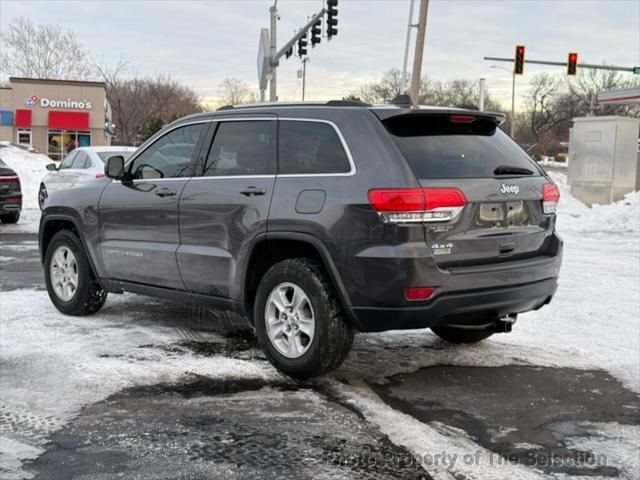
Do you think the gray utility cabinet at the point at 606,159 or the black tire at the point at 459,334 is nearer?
the black tire at the point at 459,334

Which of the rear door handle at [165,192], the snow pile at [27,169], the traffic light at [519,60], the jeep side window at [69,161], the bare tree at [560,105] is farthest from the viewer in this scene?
the bare tree at [560,105]

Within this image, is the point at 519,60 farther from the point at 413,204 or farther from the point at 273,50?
the point at 413,204

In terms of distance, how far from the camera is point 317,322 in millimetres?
4812

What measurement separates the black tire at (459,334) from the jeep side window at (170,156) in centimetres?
240

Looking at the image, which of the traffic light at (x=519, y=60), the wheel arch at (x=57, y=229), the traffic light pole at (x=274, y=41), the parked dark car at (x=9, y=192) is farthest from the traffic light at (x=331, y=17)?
the wheel arch at (x=57, y=229)

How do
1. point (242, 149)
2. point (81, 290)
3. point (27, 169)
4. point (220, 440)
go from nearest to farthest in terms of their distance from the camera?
point (220, 440) → point (242, 149) → point (81, 290) → point (27, 169)

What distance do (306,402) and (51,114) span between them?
58884 millimetres

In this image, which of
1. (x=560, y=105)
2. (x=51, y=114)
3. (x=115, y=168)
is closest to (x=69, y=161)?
(x=115, y=168)

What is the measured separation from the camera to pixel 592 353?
5.91 meters

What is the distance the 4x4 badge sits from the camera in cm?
494

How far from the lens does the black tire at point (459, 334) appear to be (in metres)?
6.06

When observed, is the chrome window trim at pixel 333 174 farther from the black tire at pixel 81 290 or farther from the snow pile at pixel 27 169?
the snow pile at pixel 27 169

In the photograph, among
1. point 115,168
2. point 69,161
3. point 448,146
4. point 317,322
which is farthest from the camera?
point 69,161

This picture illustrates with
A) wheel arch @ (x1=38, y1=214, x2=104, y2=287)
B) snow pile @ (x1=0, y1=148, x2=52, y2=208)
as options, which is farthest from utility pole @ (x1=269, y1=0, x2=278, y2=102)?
wheel arch @ (x1=38, y1=214, x2=104, y2=287)
